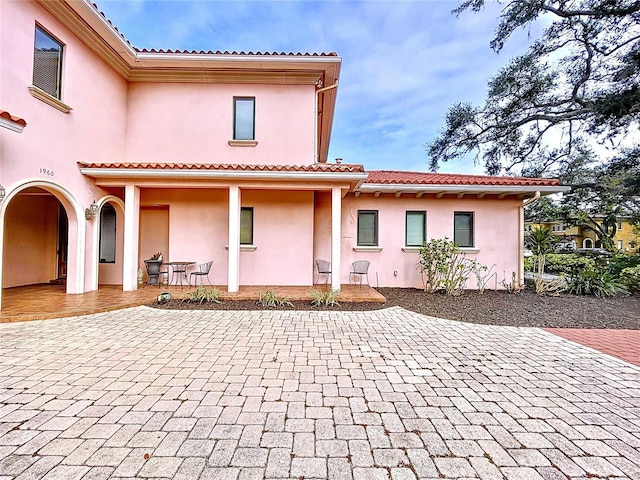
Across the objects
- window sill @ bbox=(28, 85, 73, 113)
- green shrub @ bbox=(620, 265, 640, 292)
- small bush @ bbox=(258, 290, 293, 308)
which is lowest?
small bush @ bbox=(258, 290, 293, 308)

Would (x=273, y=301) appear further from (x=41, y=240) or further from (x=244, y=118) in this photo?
(x=41, y=240)

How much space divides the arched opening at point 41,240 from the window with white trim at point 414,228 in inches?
386

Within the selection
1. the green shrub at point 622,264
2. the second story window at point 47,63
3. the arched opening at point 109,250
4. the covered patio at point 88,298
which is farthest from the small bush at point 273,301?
the green shrub at point 622,264

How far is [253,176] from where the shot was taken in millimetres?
8000

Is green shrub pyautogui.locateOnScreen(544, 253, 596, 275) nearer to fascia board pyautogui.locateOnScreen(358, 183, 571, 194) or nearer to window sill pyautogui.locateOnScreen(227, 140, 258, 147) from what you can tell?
fascia board pyautogui.locateOnScreen(358, 183, 571, 194)

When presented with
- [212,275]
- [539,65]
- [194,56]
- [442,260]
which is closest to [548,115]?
[539,65]

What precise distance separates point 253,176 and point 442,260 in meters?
6.33

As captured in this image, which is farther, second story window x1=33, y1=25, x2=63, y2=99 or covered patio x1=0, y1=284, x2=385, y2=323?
second story window x1=33, y1=25, x2=63, y2=99

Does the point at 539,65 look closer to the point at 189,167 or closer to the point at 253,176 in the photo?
the point at 253,176

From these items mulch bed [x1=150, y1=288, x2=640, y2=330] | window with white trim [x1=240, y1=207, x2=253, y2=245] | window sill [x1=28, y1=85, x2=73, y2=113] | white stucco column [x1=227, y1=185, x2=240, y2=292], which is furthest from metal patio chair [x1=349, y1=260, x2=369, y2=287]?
window sill [x1=28, y1=85, x2=73, y2=113]

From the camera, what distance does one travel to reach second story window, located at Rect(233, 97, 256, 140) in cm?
1001

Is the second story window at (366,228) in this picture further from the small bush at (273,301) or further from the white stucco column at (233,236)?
the white stucco column at (233,236)

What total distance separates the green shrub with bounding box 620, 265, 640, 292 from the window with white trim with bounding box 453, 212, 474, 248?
5.40 meters

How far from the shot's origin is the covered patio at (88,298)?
597cm
